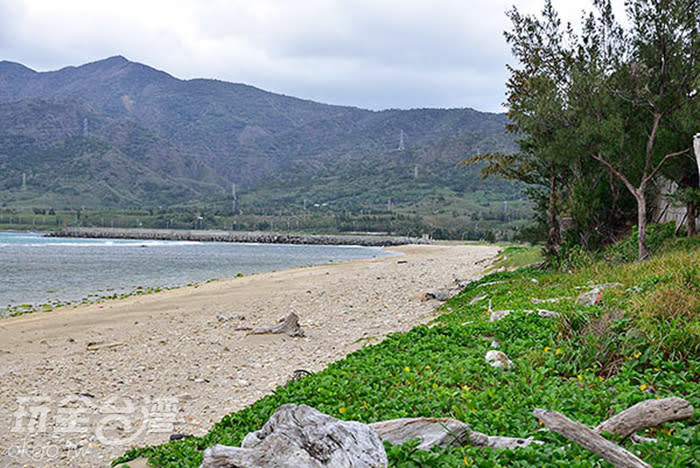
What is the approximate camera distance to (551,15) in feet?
70.8

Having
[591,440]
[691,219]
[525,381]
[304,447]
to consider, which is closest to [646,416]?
[591,440]

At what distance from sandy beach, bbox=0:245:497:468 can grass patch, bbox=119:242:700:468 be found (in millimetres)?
1981

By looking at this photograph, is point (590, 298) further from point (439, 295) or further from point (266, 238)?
point (266, 238)

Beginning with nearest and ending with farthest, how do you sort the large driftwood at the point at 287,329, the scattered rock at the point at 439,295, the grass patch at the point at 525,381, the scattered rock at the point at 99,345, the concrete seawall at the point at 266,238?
the grass patch at the point at 525,381 → the scattered rock at the point at 99,345 → the large driftwood at the point at 287,329 → the scattered rock at the point at 439,295 → the concrete seawall at the point at 266,238

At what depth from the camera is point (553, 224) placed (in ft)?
69.6

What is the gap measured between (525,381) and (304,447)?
11.0ft

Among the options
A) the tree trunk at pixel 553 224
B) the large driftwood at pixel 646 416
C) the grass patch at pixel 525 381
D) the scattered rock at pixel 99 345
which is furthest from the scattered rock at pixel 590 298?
the scattered rock at pixel 99 345

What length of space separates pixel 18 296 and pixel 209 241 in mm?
112160

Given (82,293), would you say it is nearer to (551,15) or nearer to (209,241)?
(551,15)

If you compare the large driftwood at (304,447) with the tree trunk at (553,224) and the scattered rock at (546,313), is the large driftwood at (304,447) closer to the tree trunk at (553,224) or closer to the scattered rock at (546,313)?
the scattered rock at (546,313)

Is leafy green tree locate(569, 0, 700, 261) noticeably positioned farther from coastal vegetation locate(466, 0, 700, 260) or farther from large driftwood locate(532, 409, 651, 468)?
large driftwood locate(532, 409, 651, 468)

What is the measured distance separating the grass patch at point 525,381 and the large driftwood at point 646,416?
100mm

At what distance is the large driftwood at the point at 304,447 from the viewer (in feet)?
14.4

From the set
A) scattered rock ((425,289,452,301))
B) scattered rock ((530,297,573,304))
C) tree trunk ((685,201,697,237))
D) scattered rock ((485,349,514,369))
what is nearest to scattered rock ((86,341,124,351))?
scattered rock ((485,349,514,369))
